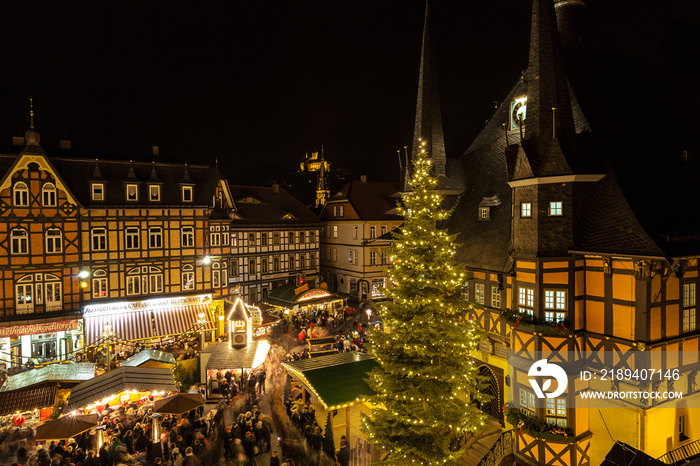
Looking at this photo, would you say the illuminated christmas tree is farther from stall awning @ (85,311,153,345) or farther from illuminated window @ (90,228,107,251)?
illuminated window @ (90,228,107,251)

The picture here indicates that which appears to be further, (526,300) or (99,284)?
(99,284)

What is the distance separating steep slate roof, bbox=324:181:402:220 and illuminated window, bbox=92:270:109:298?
22369 millimetres

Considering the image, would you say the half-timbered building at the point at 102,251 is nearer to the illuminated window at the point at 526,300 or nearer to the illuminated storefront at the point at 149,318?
the illuminated storefront at the point at 149,318

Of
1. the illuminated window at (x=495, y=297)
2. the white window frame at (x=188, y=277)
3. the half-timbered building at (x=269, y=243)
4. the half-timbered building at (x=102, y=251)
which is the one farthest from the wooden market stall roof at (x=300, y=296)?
the illuminated window at (x=495, y=297)

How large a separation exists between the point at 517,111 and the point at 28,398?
22270mm

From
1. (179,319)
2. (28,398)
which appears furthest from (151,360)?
(179,319)

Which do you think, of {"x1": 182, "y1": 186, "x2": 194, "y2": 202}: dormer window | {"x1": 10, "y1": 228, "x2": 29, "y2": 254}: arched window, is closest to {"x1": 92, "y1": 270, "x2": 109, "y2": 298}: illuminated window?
{"x1": 10, "y1": 228, "x2": 29, "y2": 254}: arched window

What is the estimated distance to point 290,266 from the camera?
4119cm

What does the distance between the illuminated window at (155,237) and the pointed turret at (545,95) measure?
22525 mm

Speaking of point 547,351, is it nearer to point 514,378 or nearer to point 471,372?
point 514,378

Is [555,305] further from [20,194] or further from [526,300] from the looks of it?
[20,194]

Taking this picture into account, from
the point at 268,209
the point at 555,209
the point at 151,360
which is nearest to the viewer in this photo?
the point at 555,209

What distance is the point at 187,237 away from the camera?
92.7 ft

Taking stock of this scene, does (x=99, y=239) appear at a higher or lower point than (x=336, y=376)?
higher
